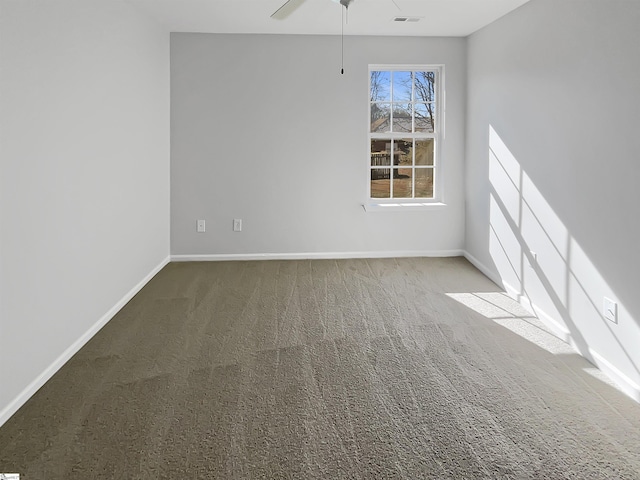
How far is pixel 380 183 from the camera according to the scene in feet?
18.6

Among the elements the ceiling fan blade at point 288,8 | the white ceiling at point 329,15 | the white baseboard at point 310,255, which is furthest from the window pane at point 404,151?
the ceiling fan blade at point 288,8

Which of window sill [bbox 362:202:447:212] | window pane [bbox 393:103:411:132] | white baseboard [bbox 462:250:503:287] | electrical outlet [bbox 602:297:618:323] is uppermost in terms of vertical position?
window pane [bbox 393:103:411:132]

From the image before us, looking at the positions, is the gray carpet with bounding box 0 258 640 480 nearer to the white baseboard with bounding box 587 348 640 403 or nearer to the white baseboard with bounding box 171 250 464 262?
the white baseboard with bounding box 587 348 640 403

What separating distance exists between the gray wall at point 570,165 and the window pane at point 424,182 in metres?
0.98

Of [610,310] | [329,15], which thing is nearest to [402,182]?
[329,15]

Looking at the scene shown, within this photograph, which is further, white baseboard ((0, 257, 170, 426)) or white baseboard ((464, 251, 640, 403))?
white baseboard ((464, 251, 640, 403))

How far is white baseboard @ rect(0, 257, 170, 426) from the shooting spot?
2281 mm

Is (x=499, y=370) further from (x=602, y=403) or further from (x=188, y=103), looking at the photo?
(x=188, y=103)

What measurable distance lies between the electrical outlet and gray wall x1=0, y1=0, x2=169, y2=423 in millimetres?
3045

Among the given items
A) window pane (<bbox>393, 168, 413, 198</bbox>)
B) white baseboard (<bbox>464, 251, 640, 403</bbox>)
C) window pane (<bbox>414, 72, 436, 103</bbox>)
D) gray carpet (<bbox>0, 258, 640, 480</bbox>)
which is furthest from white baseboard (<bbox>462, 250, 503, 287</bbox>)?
window pane (<bbox>414, 72, 436, 103</bbox>)

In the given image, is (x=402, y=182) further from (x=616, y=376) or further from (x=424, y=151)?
(x=616, y=376)

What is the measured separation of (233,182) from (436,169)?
2.29m

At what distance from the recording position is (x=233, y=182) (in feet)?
17.7

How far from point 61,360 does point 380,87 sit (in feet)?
13.8
